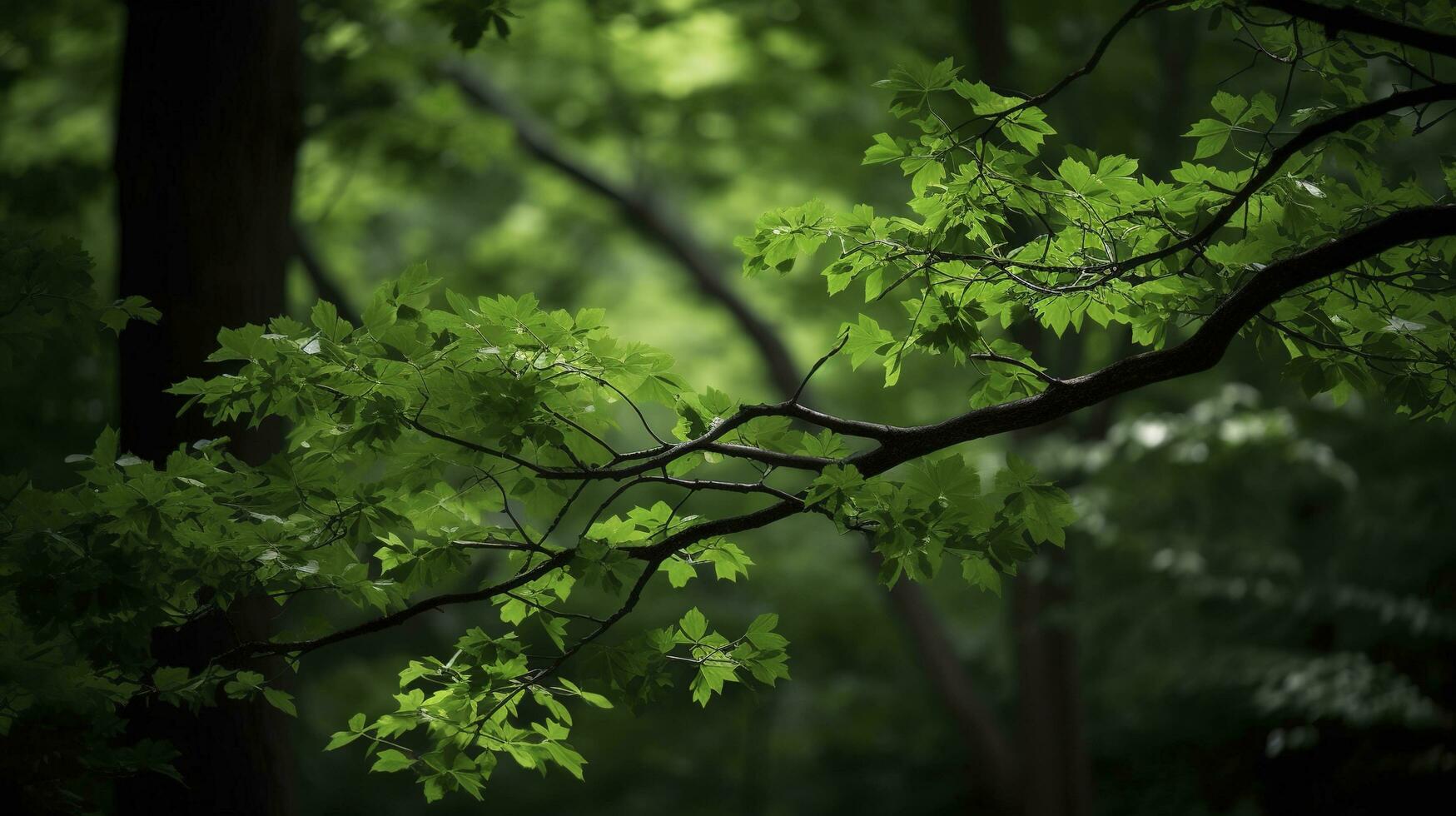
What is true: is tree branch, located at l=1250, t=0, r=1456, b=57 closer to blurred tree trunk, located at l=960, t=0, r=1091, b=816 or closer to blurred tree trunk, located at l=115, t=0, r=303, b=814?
blurred tree trunk, located at l=115, t=0, r=303, b=814

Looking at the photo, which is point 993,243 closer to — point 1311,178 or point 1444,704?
point 1311,178

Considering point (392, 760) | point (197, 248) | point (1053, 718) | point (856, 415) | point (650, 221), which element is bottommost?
point (1053, 718)

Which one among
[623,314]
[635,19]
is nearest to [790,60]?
[635,19]

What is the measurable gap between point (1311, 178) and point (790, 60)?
6.52 metres

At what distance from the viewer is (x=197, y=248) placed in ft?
11.3

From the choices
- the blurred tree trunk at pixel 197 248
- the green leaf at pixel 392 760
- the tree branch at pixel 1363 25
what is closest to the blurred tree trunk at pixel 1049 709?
the blurred tree trunk at pixel 197 248

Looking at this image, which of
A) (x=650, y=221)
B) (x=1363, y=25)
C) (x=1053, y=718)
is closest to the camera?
(x=1363, y=25)

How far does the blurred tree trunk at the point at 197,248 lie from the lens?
331cm

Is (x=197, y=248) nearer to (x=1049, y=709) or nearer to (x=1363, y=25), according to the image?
(x=1363, y=25)

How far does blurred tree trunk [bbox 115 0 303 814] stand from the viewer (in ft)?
10.8

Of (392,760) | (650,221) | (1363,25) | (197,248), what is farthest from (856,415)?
(1363,25)

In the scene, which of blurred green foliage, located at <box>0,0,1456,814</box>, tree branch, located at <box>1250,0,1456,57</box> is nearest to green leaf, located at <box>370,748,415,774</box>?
tree branch, located at <box>1250,0,1456,57</box>

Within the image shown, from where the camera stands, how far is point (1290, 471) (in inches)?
320

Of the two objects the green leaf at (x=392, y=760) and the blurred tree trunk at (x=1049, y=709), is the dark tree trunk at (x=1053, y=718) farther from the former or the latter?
the green leaf at (x=392, y=760)
